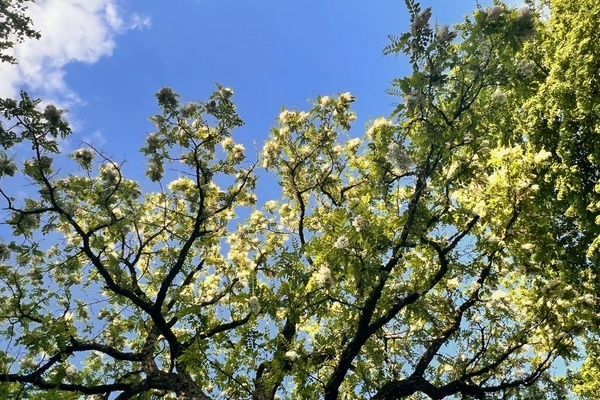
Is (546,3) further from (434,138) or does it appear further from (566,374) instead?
(434,138)

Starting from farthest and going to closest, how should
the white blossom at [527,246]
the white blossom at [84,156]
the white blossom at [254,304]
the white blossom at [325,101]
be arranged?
the white blossom at [325,101] → the white blossom at [84,156] → the white blossom at [527,246] → the white blossom at [254,304]

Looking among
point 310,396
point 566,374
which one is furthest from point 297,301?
point 566,374

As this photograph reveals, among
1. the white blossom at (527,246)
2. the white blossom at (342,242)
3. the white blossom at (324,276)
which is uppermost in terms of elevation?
Result: the white blossom at (527,246)

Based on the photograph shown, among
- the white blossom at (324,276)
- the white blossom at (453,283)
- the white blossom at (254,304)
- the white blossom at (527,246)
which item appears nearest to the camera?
the white blossom at (324,276)

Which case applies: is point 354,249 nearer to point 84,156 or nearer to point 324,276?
point 324,276

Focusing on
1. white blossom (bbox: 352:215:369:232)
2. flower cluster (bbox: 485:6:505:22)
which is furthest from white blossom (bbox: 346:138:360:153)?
flower cluster (bbox: 485:6:505:22)

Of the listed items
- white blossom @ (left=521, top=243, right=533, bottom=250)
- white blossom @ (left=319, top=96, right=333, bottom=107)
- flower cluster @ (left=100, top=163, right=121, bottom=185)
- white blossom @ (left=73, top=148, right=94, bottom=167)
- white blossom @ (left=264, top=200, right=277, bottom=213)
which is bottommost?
white blossom @ (left=521, top=243, right=533, bottom=250)

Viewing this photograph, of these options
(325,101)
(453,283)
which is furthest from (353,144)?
(453,283)

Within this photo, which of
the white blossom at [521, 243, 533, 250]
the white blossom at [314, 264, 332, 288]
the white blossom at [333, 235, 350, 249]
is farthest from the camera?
the white blossom at [521, 243, 533, 250]

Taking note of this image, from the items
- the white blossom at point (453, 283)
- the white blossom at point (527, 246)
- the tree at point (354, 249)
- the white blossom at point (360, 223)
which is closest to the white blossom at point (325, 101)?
the tree at point (354, 249)

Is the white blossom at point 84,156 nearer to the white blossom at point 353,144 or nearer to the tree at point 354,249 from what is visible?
the tree at point 354,249

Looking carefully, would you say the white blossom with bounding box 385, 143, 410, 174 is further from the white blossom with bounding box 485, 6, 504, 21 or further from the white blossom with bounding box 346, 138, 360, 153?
the white blossom with bounding box 346, 138, 360, 153

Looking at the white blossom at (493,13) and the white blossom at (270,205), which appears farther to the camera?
the white blossom at (270,205)

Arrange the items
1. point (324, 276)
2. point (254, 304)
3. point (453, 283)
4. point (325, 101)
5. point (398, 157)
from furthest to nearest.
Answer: point (325, 101) < point (453, 283) < point (254, 304) < point (324, 276) < point (398, 157)
